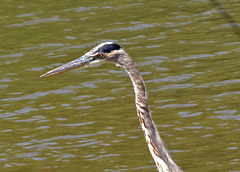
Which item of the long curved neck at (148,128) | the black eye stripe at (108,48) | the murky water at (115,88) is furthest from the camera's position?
the murky water at (115,88)

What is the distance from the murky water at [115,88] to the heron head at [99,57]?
8.41ft

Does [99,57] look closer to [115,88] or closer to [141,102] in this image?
[141,102]

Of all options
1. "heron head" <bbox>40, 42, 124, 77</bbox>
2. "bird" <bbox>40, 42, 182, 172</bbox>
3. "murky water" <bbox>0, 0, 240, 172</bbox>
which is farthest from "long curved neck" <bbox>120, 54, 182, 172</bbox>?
"murky water" <bbox>0, 0, 240, 172</bbox>

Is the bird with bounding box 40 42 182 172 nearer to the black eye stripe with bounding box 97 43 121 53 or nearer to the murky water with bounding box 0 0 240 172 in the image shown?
the black eye stripe with bounding box 97 43 121 53

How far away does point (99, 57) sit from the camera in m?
5.75

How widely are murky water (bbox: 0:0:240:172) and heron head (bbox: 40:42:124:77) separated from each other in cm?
256

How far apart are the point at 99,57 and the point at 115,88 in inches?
194

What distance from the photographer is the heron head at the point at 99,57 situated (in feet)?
18.6

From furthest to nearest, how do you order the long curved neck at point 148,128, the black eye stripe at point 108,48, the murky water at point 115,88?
the murky water at point 115,88 → the black eye stripe at point 108,48 → the long curved neck at point 148,128

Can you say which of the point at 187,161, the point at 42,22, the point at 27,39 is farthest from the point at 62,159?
the point at 42,22

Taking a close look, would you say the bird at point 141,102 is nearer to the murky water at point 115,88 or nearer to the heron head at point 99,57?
the heron head at point 99,57

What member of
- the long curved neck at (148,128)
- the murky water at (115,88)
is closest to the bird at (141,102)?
the long curved neck at (148,128)

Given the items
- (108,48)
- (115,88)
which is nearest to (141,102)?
(108,48)

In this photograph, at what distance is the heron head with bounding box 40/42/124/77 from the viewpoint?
5.67m
